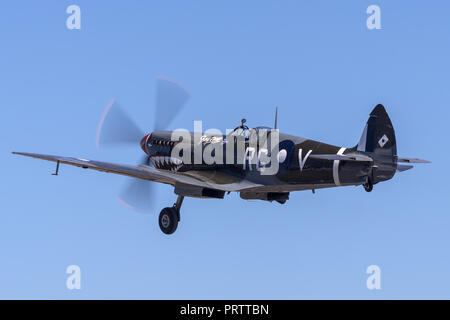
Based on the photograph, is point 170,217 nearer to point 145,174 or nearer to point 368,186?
point 145,174

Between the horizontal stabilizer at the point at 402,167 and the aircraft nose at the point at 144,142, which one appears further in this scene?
the aircraft nose at the point at 144,142

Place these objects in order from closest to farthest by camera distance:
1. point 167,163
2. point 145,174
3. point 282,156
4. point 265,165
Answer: point 282,156
point 265,165
point 145,174
point 167,163

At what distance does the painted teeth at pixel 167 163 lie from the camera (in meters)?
27.2

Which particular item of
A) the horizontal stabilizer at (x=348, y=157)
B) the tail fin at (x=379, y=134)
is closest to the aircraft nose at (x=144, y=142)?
the horizontal stabilizer at (x=348, y=157)

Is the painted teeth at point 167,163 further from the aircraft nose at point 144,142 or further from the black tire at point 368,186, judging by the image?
the black tire at point 368,186

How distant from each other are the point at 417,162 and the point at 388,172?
1.23 meters

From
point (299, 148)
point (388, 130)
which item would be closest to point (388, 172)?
point (388, 130)

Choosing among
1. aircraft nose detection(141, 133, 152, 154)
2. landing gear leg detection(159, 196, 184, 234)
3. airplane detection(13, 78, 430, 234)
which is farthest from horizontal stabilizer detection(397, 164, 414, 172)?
aircraft nose detection(141, 133, 152, 154)

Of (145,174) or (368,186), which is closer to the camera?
(368,186)

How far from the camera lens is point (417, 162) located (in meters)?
23.1

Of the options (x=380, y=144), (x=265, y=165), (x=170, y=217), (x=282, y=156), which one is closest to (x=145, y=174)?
(x=170, y=217)

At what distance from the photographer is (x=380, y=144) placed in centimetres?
2233

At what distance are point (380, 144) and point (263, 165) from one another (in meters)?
3.46

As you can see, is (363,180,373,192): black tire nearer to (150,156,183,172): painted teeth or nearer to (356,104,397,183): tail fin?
(356,104,397,183): tail fin
